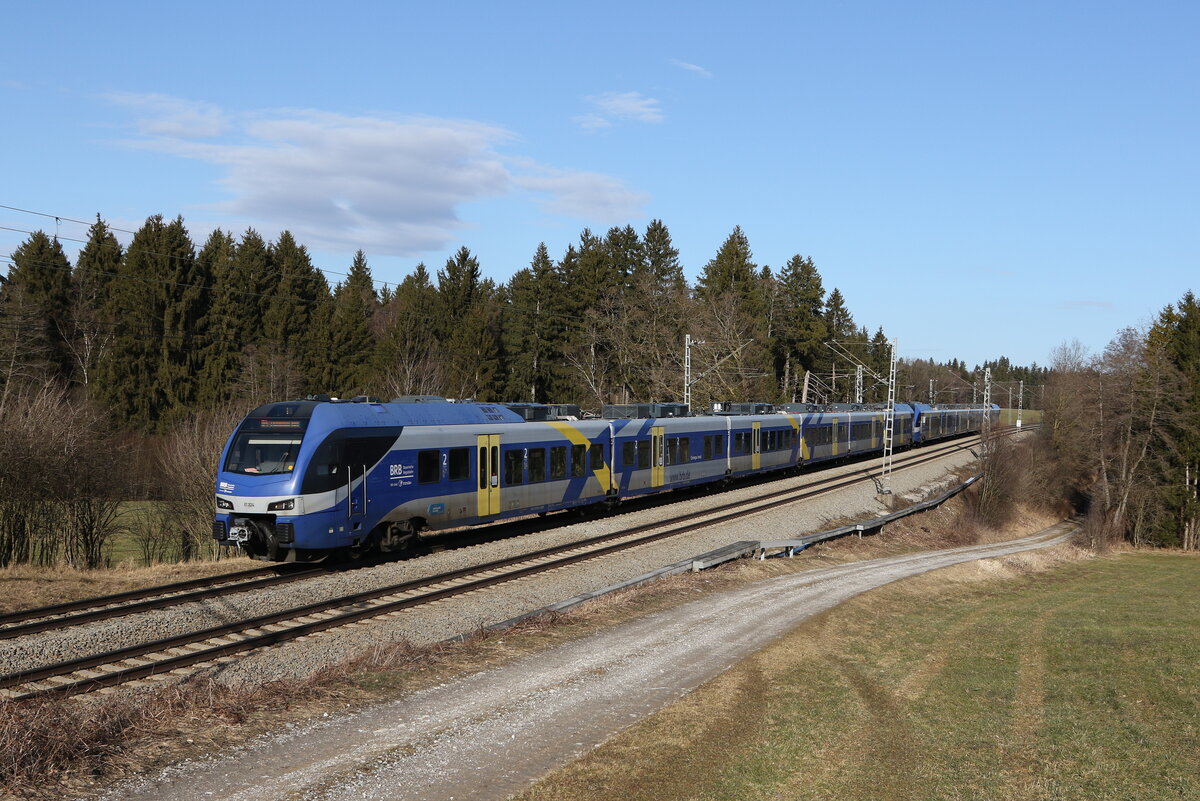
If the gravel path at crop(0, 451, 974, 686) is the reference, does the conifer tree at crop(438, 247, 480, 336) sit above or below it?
above

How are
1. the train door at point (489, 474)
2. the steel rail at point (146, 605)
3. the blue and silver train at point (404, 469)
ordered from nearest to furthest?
the steel rail at point (146, 605)
the blue and silver train at point (404, 469)
the train door at point (489, 474)

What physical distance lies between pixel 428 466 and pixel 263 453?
3.99m

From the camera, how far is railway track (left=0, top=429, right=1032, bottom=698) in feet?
38.0

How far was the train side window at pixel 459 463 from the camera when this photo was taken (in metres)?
22.0

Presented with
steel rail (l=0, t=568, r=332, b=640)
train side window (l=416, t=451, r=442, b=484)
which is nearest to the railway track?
steel rail (l=0, t=568, r=332, b=640)

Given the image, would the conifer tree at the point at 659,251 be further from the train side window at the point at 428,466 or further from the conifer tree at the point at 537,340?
the train side window at the point at 428,466

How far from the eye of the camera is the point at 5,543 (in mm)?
25281

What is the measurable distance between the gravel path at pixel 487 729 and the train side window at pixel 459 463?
8.02 meters

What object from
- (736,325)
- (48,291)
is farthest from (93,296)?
(736,325)

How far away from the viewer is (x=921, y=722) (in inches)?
437

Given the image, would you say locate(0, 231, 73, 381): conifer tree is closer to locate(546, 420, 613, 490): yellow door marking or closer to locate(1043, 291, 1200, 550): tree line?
locate(546, 420, 613, 490): yellow door marking

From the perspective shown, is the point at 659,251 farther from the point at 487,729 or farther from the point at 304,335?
the point at 487,729

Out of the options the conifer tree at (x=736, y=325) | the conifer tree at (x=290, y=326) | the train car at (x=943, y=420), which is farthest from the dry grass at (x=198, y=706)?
the train car at (x=943, y=420)

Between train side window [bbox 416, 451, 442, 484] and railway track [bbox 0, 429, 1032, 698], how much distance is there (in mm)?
2669
